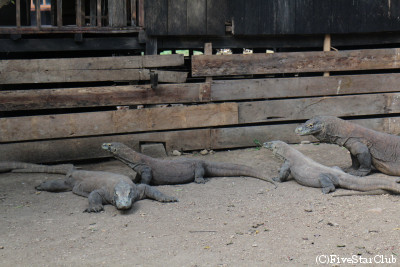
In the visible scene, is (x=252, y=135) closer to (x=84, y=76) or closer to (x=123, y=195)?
(x=84, y=76)

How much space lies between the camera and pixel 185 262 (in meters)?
5.50

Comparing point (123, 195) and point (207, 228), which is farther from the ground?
point (123, 195)

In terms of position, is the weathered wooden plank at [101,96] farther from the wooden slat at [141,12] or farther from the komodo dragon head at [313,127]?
the komodo dragon head at [313,127]

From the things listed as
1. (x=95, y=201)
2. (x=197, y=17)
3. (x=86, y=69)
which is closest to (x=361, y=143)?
(x=197, y=17)

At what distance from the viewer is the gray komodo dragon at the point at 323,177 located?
7664mm

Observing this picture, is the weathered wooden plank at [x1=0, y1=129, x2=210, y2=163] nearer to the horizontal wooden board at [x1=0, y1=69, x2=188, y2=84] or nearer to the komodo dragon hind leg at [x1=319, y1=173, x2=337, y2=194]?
the horizontal wooden board at [x1=0, y1=69, x2=188, y2=84]

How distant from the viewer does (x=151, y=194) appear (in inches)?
302

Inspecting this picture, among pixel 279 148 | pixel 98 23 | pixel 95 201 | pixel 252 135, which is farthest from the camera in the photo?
pixel 252 135

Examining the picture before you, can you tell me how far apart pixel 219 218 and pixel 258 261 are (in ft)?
4.62

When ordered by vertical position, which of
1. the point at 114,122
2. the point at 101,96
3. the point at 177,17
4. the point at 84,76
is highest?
the point at 177,17

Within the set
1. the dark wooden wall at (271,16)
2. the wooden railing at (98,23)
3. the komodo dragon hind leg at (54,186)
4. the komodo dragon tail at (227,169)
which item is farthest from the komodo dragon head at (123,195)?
the dark wooden wall at (271,16)

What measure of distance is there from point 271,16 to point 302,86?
1416 millimetres

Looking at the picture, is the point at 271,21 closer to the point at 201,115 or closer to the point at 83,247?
the point at 201,115

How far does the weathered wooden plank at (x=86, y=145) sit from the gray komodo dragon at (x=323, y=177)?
1736 mm
